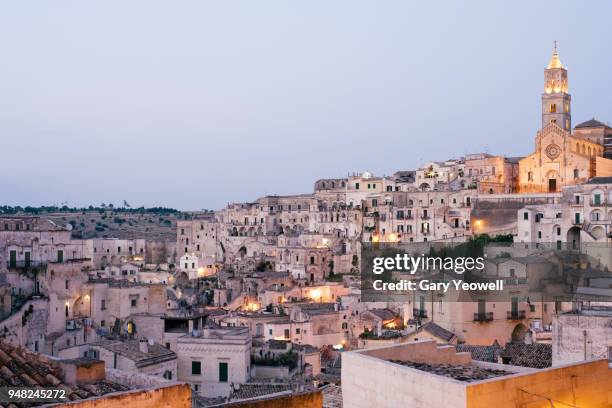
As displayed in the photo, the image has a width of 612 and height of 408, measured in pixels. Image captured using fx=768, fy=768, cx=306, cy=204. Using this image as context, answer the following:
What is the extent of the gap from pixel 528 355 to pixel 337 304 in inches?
717

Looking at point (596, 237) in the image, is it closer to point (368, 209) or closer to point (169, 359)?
point (368, 209)

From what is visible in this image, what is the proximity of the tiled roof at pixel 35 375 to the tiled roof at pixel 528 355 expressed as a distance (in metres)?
13.6

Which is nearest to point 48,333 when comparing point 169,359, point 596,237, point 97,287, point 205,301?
point 97,287

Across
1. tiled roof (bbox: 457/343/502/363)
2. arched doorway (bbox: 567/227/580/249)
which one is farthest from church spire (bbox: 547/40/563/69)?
tiled roof (bbox: 457/343/502/363)

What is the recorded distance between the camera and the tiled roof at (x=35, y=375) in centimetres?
803

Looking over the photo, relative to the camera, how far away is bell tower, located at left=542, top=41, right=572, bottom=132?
216ft

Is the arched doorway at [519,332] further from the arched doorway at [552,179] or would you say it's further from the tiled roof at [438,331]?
the arched doorway at [552,179]

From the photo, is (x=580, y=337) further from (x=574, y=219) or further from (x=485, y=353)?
(x=574, y=219)

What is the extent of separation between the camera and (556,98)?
66.3 m

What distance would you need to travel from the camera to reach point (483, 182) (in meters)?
60.6

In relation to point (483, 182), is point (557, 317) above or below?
below

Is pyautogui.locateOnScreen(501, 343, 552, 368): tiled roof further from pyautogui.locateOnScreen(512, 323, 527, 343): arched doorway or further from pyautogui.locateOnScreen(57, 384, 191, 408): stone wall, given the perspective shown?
pyautogui.locateOnScreen(57, 384, 191, 408): stone wall

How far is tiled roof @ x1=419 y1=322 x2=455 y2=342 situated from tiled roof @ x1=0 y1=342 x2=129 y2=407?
20.0 meters

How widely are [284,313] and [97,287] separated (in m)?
9.20
